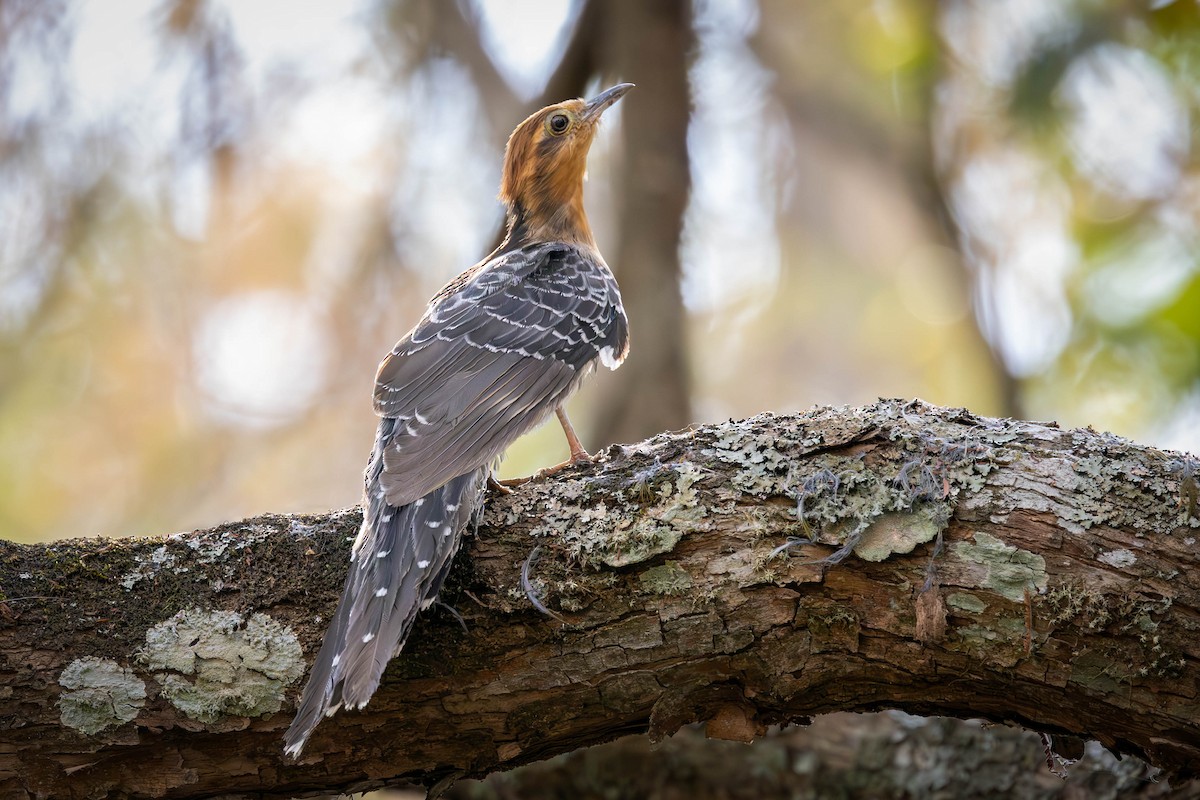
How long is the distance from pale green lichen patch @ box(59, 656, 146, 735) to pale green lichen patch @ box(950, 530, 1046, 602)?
7.56ft

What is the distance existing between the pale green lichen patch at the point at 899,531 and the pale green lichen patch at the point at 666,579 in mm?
485

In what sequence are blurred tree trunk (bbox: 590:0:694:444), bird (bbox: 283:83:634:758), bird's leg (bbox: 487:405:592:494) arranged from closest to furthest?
bird (bbox: 283:83:634:758) < bird's leg (bbox: 487:405:592:494) < blurred tree trunk (bbox: 590:0:694:444)

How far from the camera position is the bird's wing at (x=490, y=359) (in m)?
3.43

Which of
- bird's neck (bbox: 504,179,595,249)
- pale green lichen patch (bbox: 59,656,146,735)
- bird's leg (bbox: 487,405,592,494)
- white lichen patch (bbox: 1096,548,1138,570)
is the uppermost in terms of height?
bird's neck (bbox: 504,179,595,249)

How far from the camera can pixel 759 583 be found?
2.88 m

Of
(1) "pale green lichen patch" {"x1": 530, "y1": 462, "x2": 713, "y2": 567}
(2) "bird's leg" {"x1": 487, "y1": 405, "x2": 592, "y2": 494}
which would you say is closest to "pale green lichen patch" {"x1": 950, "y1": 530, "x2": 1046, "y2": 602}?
(1) "pale green lichen patch" {"x1": 530, "y1": 462, "x2": 713, "y2": 567}

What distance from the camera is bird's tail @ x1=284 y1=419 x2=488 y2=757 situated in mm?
2705

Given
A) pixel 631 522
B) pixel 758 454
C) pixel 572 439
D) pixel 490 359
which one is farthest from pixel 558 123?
pixel 631 522

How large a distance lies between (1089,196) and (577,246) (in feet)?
9.70

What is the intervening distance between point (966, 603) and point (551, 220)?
3265mm

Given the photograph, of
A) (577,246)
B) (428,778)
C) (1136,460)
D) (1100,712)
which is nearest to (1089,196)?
(577,246)

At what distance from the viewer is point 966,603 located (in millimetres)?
2773

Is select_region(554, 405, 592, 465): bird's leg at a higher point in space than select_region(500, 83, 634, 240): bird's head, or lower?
lower

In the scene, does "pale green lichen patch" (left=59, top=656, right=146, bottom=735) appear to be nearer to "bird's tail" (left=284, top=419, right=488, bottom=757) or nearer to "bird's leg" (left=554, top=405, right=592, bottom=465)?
"bird's tail" (left=284, top=419, right=488, bottom=757)
